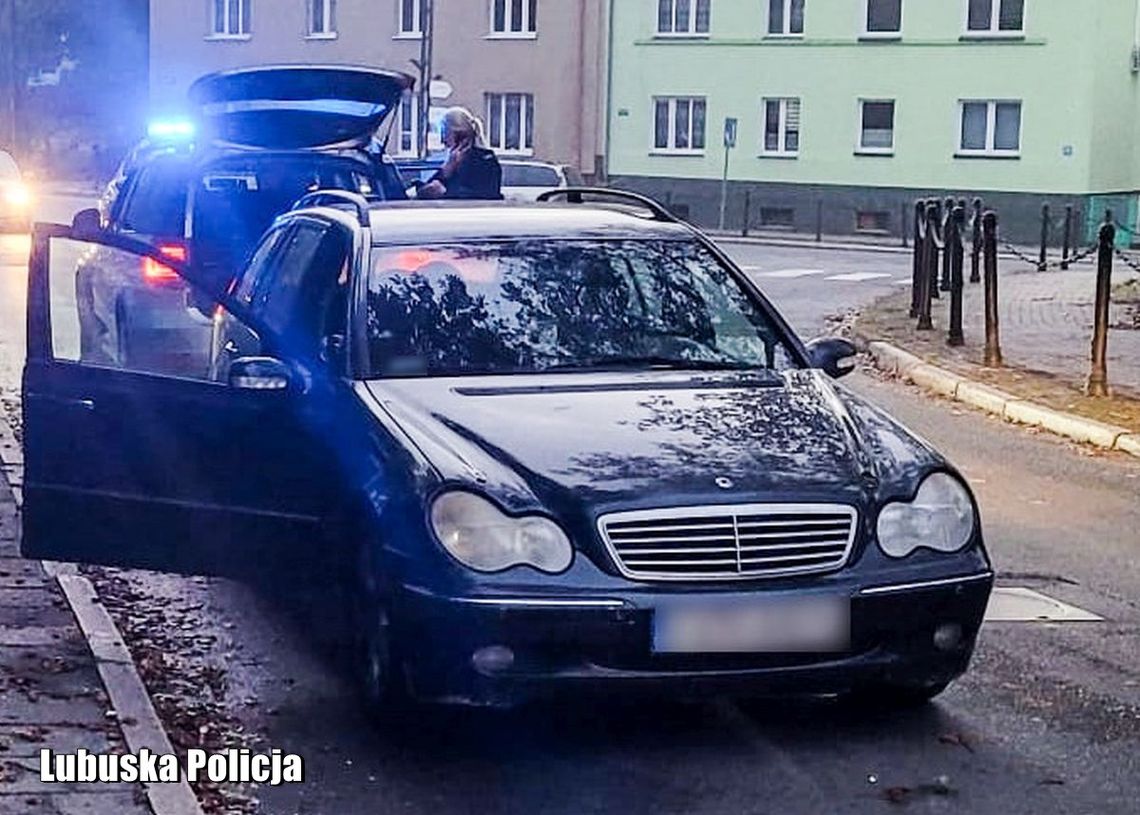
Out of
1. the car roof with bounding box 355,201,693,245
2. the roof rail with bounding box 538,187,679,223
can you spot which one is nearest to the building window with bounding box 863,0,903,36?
the roof rail with bounding box 538,187,679,223

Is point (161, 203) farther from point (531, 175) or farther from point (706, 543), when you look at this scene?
point (531, 175)

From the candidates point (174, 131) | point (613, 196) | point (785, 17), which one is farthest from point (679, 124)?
point (613, 196)

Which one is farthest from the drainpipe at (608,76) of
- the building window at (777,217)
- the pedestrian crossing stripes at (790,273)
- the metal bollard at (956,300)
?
the metal bollard at (956,300)

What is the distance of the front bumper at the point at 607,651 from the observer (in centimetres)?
591

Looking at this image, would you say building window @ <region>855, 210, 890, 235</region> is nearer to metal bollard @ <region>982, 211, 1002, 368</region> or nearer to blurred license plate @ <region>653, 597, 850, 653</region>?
metal bollard @ <region>982, 211, 1002, 368</region>

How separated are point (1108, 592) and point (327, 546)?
354 cm

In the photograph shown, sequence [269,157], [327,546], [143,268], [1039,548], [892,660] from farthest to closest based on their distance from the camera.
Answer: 1. [269,157]
2. [1039,548]
3. [143,268]
4. [327,546]
5. [892,660]

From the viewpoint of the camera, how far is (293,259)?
840 cm

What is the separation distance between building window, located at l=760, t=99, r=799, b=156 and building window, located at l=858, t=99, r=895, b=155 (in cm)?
167

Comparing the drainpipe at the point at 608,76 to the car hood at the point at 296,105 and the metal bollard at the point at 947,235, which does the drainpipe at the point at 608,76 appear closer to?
A: the metal bollard at the point at 947,235

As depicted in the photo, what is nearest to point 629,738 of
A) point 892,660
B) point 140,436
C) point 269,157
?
point 892,660

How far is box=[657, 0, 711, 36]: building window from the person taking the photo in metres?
51.1

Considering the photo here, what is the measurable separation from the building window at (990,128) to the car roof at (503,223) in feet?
130

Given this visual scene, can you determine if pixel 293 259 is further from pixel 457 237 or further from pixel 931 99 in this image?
pixel 931 99
